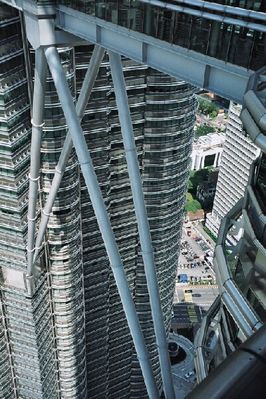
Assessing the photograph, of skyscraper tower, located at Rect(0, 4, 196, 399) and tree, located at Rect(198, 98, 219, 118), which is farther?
tree, located at Rect(198, 98, 219, 118)

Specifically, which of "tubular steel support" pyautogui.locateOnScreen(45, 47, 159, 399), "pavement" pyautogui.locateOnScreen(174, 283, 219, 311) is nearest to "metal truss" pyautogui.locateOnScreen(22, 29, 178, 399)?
"tubular steel support" pyautogui.locateOnScreen(45, 47, 159, 399)

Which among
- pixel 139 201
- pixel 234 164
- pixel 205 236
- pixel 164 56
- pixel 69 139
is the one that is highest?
pixel 164 56

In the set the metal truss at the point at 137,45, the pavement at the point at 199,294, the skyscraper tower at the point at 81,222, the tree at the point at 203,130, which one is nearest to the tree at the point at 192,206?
the pavement at the point at 199,294

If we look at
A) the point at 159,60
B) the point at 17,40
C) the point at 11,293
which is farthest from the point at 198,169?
the point at 159,60

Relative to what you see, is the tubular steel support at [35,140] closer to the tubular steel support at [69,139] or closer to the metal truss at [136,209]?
the tubular steel support at [69,139]

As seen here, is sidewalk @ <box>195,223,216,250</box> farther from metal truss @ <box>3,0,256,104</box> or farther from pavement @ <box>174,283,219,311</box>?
metal truss @ <box>3,0,256,104</box>

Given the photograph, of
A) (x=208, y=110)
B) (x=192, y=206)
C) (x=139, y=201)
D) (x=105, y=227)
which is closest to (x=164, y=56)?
(x=139, y=201)

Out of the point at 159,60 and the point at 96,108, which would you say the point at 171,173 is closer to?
the point at 96,108

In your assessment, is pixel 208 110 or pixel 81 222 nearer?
pixel 81 222

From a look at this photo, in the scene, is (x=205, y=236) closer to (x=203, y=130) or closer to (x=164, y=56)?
(x=203, y=130)
